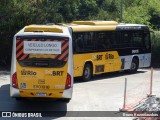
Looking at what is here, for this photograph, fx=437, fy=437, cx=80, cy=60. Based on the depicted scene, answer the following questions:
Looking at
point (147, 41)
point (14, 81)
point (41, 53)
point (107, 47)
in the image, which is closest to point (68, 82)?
point (41, 53)

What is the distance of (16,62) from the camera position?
1412 cm

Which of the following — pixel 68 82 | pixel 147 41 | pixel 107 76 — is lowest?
pixel 107 76

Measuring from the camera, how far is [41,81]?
13.9m

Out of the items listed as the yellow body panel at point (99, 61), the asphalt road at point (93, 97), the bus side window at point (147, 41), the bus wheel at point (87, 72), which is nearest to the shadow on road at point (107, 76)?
the asphalt road at point (93, 97)

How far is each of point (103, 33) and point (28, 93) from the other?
31.2 ft

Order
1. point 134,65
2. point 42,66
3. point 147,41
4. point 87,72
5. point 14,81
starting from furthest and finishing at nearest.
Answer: point 147,41 < point 134,65 < point 87,72 < point 42,66 < point 14,81

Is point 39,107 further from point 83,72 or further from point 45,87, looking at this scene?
point 83,72

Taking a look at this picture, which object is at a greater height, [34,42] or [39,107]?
[34,42]

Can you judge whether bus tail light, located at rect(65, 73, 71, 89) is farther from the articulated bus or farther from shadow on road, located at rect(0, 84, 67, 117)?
shadow on road, located at rect(0, 84, 67, 117)

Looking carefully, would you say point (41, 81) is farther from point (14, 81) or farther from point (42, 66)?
point (14, 81)

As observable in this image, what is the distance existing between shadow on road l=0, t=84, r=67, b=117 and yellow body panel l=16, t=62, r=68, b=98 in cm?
76

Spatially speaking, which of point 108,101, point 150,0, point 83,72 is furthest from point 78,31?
point 150,0

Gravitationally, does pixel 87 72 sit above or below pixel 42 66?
below

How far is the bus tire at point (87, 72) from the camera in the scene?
70.6 feet
